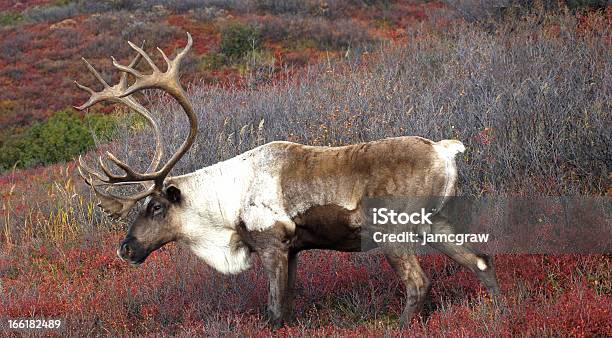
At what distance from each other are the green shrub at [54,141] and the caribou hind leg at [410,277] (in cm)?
914

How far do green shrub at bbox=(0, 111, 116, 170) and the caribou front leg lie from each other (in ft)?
28.5

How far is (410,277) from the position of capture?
13.7 ft

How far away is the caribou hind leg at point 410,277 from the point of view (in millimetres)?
4168

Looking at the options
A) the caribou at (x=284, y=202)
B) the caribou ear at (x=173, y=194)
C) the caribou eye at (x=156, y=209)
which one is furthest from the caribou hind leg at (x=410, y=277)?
the caribou eye at (x=156, y=209)

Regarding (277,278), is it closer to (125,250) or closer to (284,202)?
(284,202)

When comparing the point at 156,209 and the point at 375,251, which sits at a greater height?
the point at 156,209

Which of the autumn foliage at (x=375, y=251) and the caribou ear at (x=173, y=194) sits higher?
the caribou ear at (x=173, y=194)

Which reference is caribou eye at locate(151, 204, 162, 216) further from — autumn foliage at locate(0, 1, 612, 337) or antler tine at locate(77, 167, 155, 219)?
autumn foliage at locate(0, 1, 612, 337)

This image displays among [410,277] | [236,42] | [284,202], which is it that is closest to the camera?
[410,277]

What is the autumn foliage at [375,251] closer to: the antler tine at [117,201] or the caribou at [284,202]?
the caribou at [284,202]

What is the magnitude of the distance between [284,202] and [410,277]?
0.94 meters

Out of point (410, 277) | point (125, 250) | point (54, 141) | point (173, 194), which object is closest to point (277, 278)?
point (410, 277)

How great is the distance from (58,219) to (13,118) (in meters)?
8.78

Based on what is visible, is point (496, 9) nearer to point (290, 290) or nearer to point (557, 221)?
point (557, 221)
